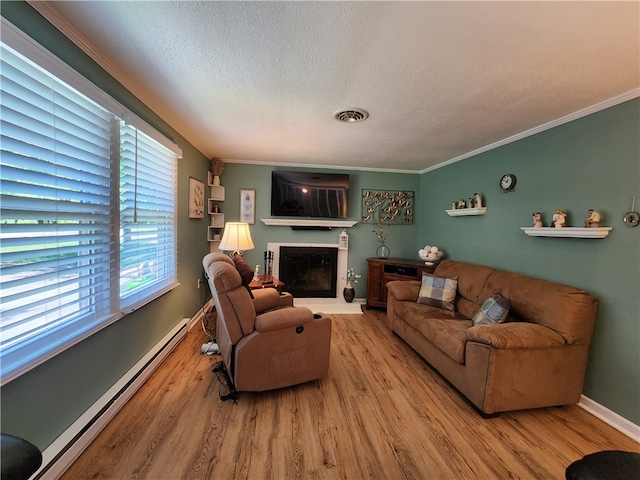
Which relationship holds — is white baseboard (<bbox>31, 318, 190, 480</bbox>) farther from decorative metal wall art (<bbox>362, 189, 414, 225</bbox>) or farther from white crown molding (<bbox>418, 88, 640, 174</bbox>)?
white crown molding (<bbox>418, 88, 640, 174</bbox>)

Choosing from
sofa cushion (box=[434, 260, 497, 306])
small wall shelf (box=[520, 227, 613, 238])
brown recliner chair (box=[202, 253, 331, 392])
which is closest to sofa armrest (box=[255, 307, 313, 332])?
brown recliner chair (box=[202, 253, 331, 392])

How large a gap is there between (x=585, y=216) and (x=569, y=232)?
0.21m

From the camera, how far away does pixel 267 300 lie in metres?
2.73

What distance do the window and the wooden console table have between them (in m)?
3.12

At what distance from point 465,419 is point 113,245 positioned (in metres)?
2.80

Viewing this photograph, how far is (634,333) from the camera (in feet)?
5.97

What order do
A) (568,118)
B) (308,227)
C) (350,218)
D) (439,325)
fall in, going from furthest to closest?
(350,218)
(308,227)
(439,325)
(568,118)

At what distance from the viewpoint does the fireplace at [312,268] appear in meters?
4.46

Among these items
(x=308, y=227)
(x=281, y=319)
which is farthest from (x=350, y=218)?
(x=281, y=319)

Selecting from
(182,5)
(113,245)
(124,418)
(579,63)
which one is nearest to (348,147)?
(579,63)

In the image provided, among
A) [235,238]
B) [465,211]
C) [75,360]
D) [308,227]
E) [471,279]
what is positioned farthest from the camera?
[308,227]

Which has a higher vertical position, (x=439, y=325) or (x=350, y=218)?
(x=350, y=218)

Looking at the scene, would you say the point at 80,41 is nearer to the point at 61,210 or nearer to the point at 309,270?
the point at 61,210

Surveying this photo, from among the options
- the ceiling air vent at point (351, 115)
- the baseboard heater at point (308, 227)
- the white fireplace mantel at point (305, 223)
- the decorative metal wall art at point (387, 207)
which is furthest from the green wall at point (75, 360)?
the decorative metal wall art at point (387, 207)
